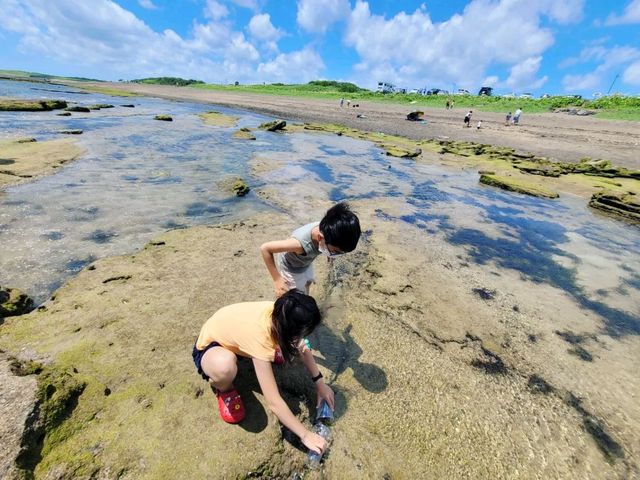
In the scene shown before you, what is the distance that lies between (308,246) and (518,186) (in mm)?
9941

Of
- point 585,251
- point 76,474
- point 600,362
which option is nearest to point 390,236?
point 600,362

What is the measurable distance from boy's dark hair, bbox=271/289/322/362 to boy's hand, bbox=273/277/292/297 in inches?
32.8

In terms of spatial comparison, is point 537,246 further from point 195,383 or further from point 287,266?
point 195,383

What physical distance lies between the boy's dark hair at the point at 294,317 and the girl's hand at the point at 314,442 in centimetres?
69

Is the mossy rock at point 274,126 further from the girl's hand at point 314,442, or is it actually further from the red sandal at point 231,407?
the girl's hand at point 314,442

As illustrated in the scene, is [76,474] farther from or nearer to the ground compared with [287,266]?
nearer to the ground

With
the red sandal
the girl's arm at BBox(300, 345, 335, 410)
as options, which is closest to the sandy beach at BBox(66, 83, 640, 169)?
the girl's arm at BBox(300, 345, 335, 410)

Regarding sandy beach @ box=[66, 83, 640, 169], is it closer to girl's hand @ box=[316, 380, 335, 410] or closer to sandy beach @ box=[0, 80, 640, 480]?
sandy beach @ box=[0, 80, 640, 480]

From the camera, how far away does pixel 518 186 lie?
405 inches

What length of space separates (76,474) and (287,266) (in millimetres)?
1995

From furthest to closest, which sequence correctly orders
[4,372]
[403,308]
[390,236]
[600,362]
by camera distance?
[390,236] < [403,308] < [600,362] < [4,372]

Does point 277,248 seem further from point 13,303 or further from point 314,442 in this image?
point 13,303

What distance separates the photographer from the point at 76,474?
6.37 feet

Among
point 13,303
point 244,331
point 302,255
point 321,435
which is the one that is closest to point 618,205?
point 302,255
